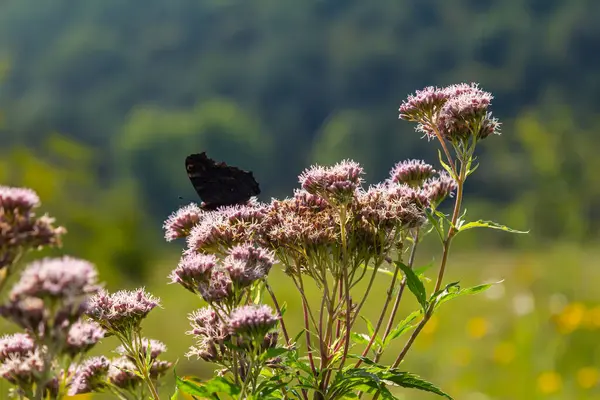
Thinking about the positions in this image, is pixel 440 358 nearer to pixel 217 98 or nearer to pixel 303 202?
pixel 303 202

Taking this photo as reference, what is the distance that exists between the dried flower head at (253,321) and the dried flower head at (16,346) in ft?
2.94

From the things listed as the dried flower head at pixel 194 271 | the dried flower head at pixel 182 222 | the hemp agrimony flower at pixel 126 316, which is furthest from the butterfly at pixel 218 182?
the hemp agrimony flower at pixel 126 316

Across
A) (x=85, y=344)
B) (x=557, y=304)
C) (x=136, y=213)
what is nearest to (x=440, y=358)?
(x=557, y=304)

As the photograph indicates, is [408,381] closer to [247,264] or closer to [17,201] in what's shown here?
[247,264]

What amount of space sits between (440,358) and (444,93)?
61.5ft

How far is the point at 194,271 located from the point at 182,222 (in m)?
0.93

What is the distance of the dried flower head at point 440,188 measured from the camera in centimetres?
456

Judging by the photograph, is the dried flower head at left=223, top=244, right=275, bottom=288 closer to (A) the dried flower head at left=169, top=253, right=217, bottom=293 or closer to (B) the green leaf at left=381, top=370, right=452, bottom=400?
(A) the dried flower head at left=169, top=253, right=217, bottom=293

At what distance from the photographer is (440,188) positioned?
4.61 m

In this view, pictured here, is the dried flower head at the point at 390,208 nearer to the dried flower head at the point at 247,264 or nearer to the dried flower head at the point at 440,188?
the dried flower head at the point at 440,188

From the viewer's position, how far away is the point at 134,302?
387cm

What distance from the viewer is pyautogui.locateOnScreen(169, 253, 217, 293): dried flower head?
3.77 m

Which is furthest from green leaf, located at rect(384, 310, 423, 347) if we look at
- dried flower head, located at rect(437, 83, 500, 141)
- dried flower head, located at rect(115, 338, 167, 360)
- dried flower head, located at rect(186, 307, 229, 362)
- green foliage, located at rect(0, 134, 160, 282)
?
green foliage, located at rect(0, 134, 160, 282)

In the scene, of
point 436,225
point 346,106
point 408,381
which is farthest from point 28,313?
point 346,106
